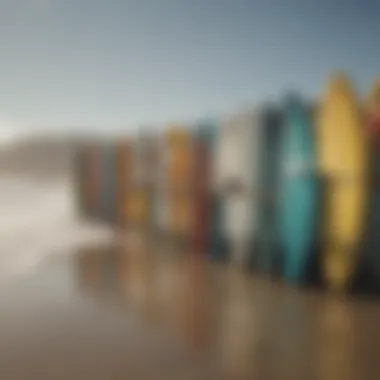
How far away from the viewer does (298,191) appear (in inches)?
83.6

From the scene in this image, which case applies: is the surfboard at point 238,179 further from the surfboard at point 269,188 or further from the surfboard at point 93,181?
the surfboard at point 93,181

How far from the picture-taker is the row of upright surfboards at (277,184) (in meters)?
1.99

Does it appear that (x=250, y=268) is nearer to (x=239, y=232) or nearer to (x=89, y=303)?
(x=239, y=232)

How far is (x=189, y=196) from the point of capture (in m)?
2.72

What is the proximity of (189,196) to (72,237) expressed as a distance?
0.78m

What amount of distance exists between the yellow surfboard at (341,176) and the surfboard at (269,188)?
24cm

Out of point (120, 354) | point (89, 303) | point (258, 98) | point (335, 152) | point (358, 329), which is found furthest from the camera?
point (258, 98)

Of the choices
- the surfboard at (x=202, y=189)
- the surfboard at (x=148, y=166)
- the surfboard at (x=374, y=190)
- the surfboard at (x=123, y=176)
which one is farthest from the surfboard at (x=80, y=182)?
the surfboard at (x=374, y=190)

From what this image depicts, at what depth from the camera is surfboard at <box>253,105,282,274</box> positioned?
226 centimetres

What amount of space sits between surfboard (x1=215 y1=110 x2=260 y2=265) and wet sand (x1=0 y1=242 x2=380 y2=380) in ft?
0.59

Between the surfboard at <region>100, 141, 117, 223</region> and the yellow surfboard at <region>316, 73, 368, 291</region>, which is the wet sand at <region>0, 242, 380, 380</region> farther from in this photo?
the surfboard at <region>100, 141, 117, 223</region>

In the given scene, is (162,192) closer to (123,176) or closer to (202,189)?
(202,189)

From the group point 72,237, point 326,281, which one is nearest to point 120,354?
point 326,281

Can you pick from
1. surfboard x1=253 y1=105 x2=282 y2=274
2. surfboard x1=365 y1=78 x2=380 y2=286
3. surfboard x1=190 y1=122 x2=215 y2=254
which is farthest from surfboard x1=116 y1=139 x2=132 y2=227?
surfboard x1=365 y1=78 x2=380 y2=286
